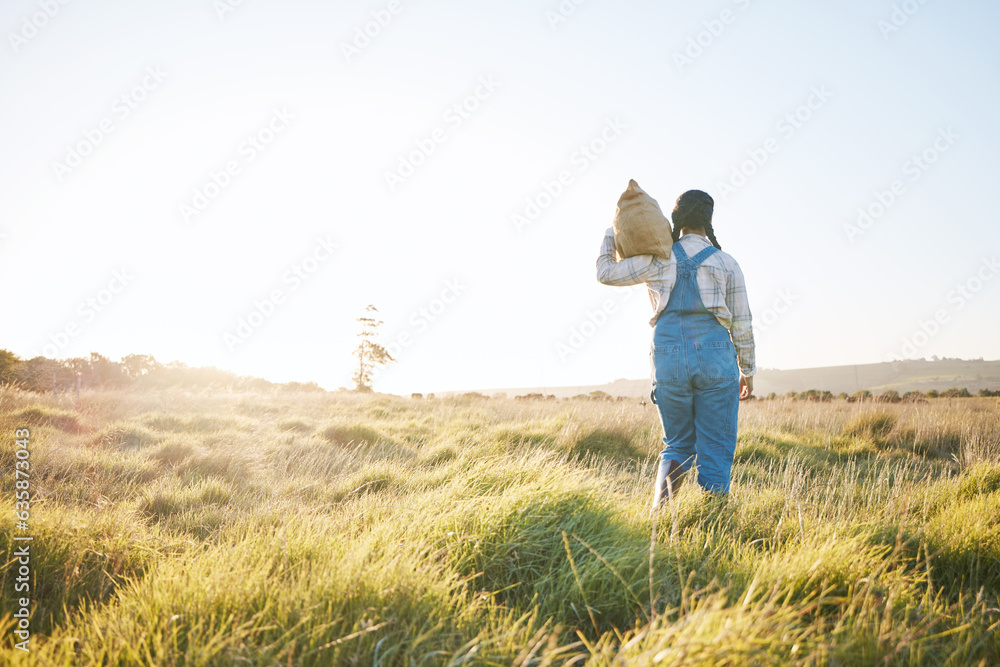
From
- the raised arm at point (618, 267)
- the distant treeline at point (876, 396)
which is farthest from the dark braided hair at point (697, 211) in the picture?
the distant treeline at point (876, 396)

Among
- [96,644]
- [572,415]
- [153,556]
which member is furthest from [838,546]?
[572,415]

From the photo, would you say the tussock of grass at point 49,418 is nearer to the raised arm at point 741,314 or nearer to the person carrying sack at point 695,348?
the person carrying sack at point 695,348

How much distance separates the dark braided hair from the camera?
2889mm

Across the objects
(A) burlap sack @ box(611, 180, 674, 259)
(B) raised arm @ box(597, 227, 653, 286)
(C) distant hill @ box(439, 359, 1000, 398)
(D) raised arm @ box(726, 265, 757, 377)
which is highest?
(A) burlap sack @ box(611, 180, 674, 259)

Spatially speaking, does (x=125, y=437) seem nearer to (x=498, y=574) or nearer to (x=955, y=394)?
(x=498, y=574)

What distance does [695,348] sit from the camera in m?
2.66

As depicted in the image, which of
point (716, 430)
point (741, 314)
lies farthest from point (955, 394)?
point (716, 430)

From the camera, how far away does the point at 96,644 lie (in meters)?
1.42

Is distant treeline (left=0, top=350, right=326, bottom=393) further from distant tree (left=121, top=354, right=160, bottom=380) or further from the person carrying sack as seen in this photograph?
the person carrying sack

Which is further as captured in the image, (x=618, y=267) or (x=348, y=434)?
(x=348, y=434)

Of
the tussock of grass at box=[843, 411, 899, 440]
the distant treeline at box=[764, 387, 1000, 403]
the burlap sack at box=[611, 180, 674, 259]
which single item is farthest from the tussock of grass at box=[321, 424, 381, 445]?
the distant treeline at box=[764, 387, 1000, 403]

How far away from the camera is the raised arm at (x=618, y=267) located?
2691 millimetres

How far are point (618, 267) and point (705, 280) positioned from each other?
520 millimetres

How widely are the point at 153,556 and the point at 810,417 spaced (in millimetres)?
10272
